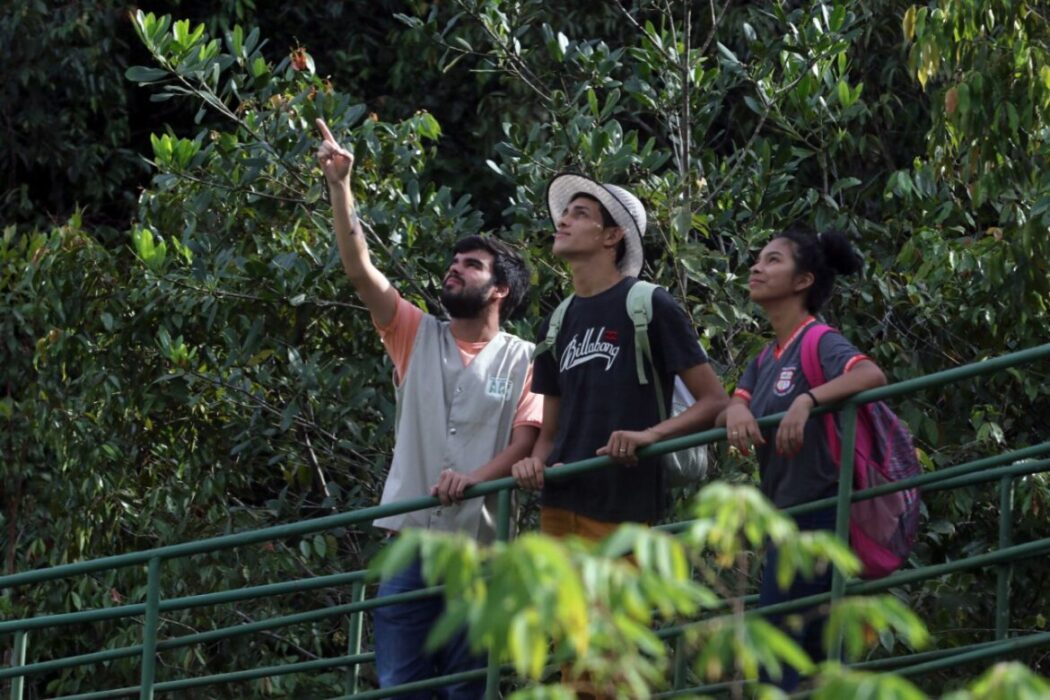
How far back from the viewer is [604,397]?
220 inches

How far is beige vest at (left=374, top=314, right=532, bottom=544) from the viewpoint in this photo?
596 cm

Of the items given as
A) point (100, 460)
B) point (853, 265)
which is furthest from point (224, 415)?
point (853, 265)

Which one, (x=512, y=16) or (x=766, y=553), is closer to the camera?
(x=766, y=553)

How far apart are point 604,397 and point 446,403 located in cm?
58

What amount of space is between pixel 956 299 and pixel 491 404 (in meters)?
2.79

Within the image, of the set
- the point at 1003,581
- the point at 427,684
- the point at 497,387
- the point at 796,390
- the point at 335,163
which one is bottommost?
the point at 427,684

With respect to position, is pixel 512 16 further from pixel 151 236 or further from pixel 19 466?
pixel 19 466

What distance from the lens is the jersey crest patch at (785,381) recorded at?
17.6 feet

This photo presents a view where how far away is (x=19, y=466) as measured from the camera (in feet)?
36.1

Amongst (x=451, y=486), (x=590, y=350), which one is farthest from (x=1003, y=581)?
(x=451, y=486)

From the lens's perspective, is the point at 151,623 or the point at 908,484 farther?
the point at 151,623

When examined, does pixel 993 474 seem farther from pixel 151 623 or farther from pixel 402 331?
pixel 151 623

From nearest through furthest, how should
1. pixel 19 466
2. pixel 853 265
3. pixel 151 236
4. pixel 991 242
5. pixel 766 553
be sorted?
pixel 766 553 → pixel 853 265 → pixel 991 242 → pixel 151 236 → pixel 19 466

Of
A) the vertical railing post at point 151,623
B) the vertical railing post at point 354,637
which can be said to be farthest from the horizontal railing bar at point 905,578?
the vertical railing post at point 151,623
